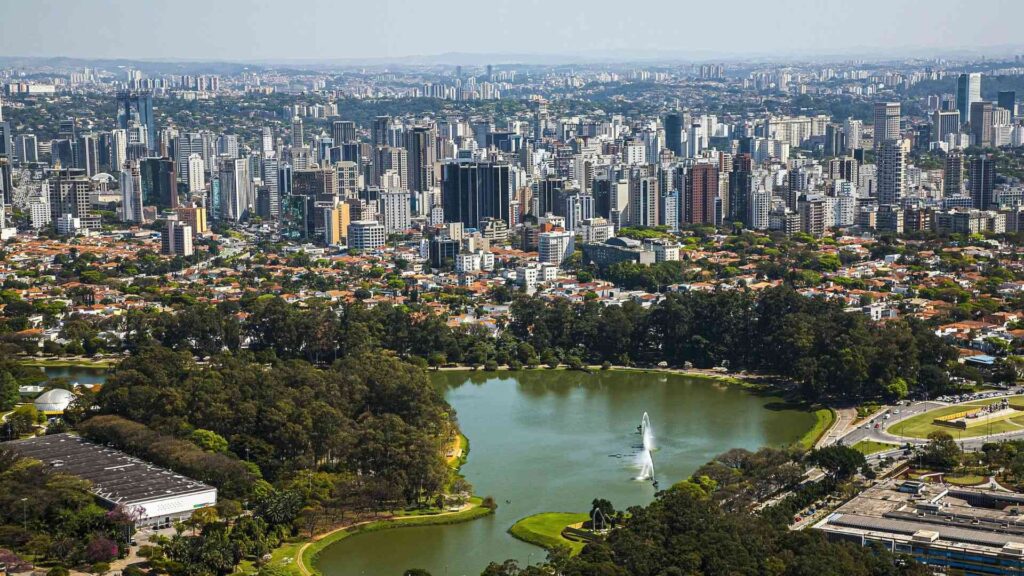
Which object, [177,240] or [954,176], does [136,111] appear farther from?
[954,176]

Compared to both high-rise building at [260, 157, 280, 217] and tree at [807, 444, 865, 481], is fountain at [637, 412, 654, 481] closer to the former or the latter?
tree at [807, 444, 865, 481]

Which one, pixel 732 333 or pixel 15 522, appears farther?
pixel 732 333

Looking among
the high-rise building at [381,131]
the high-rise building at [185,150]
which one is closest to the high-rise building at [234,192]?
the high-rise building at [185,150]

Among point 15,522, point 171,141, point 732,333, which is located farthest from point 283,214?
point 15,522

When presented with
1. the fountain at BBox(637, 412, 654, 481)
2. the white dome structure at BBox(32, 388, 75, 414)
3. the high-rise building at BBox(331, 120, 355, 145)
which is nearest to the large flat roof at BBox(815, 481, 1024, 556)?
the fountain at BBox(637, 412, 654, 481)

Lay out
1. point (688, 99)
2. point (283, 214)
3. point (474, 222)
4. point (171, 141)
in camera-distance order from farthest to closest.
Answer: point (688, 99)
point (171, 141)
point (283, 214)
point (474, 222)

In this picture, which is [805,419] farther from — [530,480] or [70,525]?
[70,525]
